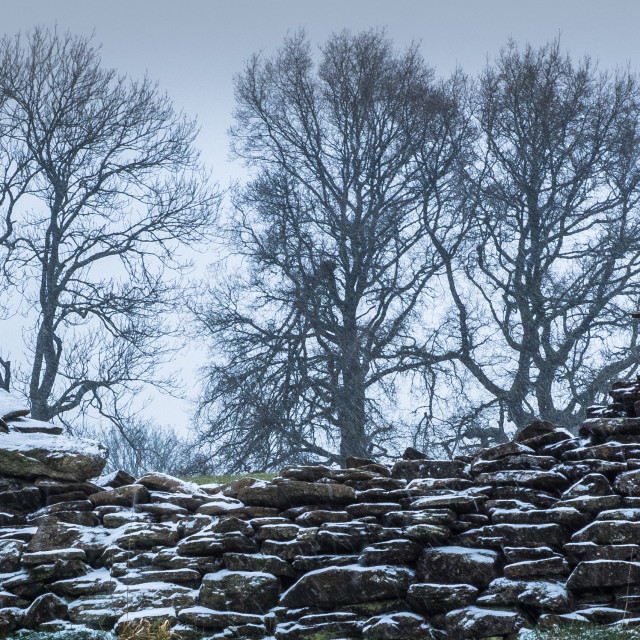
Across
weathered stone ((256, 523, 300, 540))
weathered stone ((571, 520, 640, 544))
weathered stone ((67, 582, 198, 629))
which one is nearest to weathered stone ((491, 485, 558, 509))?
weathered stone ((571, 520, 640, 544))

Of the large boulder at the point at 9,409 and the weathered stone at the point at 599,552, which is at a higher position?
the large boulder at the point at 9,409

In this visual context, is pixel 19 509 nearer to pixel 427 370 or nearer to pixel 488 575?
pixel 488 575

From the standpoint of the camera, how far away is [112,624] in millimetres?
5914

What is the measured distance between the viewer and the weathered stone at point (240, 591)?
5992 millimetres

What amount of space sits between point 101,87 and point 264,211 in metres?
4.30

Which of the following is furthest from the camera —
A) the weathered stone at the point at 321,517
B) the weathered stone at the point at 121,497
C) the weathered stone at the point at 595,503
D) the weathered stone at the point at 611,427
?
the weathered stone at the point at 121,497

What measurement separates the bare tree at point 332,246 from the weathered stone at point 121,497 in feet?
22.7

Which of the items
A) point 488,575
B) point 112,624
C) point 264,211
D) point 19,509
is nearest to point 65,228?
point 264,211

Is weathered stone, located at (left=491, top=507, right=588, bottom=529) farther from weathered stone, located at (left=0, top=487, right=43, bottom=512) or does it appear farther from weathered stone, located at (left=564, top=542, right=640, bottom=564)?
weathered stone, located at (left=0, top=487, right=43, bottom=512)

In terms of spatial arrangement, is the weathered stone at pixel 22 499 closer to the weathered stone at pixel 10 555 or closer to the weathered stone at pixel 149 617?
the weathered stone at pixel 10 555

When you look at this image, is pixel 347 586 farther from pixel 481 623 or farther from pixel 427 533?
pixel 481 623

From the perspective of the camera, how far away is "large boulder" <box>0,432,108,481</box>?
7438mm

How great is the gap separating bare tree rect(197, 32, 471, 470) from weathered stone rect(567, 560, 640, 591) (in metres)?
9.10

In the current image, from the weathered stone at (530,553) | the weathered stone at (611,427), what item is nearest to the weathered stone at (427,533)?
the weathered stone at (530,553)
